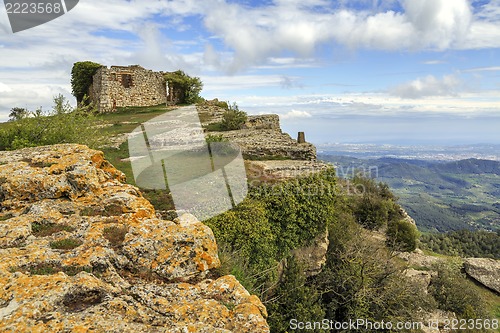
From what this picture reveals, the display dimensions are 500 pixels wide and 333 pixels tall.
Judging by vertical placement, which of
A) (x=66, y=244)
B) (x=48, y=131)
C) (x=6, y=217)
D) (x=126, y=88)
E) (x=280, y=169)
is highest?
(x=126, y=88)

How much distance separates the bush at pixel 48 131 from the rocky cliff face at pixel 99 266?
14.1 ft

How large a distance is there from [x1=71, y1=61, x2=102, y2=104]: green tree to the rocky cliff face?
2930 centimetres

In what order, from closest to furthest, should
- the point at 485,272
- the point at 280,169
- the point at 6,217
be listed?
the point at 6,217, the point at 280,169, the point at 485,272

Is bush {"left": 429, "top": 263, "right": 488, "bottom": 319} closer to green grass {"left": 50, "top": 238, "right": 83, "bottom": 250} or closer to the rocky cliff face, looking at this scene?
the rocky cliff face

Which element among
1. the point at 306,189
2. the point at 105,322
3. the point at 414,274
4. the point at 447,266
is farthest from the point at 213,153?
the point at 447,266

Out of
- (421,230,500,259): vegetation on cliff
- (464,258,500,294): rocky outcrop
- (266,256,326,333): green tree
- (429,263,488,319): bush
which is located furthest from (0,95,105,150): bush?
(421,230,500,259): vegetation on cliff

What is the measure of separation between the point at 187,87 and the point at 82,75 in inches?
411

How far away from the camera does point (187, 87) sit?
35.8 metres

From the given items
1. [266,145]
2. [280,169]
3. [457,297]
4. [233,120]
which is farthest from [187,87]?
[457,297]

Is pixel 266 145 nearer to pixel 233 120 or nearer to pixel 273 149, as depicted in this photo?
pixel 273 149

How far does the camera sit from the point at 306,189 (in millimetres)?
13641

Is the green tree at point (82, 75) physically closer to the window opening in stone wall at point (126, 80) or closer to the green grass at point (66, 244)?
the window opening in stone wall at point (126, 80)

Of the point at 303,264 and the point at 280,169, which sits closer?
the point at 303,264

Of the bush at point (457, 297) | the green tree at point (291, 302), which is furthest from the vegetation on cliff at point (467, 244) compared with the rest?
the green tree at point (291, 302)
